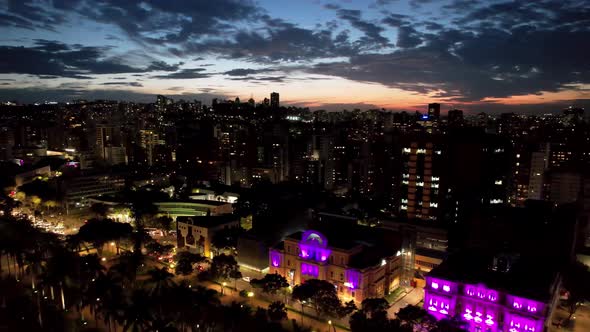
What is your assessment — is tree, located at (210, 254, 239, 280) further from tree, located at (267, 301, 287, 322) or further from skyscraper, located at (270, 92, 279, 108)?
skyscraper, located at (270, 92, 279, 108)

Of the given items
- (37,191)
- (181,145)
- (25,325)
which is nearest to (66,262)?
(25,325)

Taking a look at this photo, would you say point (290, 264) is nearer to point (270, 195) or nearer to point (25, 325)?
point (25, 325)

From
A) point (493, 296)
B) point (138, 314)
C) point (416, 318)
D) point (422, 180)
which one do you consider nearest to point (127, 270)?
point (138, 314)

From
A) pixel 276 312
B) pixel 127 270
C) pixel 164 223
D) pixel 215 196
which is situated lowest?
pixel 164 223

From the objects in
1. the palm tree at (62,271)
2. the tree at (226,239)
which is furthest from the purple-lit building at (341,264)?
the palm tree at (62,271)

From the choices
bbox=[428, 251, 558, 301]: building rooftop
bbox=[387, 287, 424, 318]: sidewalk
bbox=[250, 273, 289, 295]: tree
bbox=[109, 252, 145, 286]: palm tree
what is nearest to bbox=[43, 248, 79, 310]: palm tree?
bbox=[109, 252, 145, 286]: palm tree

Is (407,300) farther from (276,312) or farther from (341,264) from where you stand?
(276,312)
